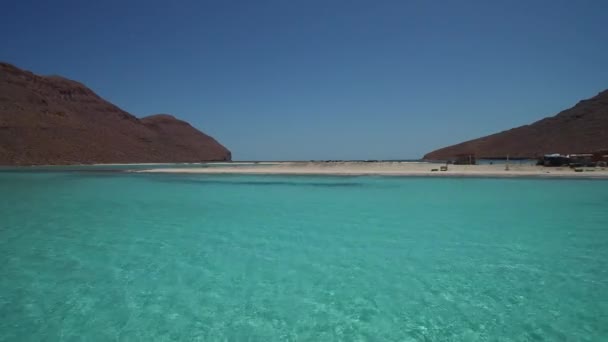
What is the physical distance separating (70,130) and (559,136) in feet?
418

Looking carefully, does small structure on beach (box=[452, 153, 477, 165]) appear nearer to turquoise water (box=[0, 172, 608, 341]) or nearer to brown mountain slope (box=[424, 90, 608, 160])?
turquoise water (box=[0, 172, 608, 341])

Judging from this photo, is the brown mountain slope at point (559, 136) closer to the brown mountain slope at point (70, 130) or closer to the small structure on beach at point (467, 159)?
the small structure on beach at point (467, 159)

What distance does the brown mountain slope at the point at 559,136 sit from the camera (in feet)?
266

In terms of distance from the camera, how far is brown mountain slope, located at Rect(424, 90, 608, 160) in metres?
81.1

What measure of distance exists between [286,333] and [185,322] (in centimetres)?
120

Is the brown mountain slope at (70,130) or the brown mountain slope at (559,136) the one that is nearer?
the brown mountain slope at (70,130)

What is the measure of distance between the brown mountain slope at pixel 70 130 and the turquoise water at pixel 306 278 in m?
79.5

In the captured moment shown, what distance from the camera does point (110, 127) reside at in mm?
116062

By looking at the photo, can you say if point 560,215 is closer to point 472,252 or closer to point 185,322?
point 472,252

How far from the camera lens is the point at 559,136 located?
293 ft

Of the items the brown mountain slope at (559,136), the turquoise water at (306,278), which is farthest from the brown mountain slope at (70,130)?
the brown mountain slope at (559,136)

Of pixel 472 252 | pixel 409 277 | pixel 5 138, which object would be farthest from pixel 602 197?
pixel 5 138

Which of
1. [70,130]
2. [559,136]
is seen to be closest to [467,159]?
[559,136]

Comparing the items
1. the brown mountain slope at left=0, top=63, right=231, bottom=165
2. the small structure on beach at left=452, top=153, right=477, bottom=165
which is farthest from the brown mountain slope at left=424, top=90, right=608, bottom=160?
the brown mountain slope at left=0, top=63, right=231, bottom=165
